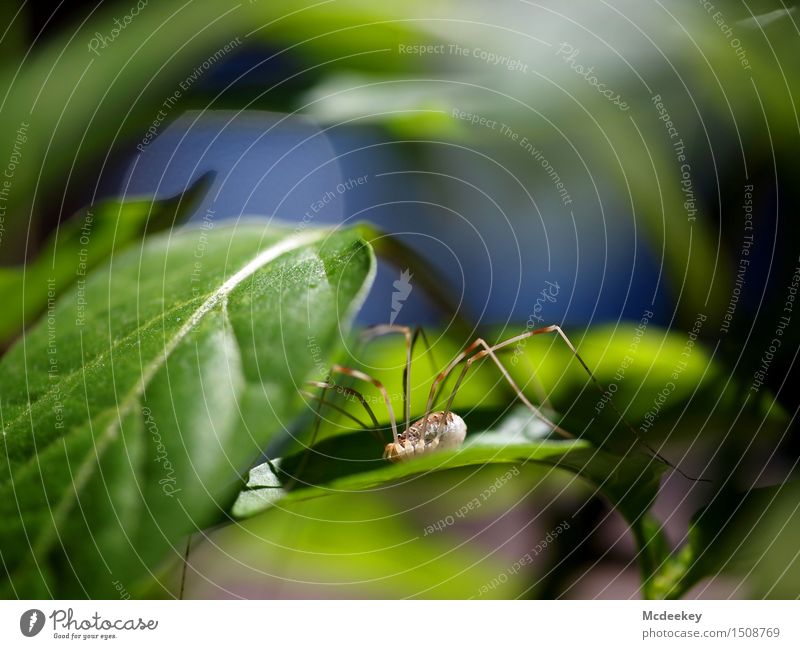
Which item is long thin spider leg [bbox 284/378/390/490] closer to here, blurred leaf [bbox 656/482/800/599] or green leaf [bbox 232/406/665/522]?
green leaf [bbox 232/406/665/522]

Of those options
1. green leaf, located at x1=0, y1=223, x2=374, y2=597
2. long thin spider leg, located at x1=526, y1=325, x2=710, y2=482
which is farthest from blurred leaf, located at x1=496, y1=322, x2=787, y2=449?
green leaf, located at x1=0, y1=223, x2=374, y2=597

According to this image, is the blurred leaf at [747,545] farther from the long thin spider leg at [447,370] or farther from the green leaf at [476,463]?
the long thin spider leg at [447,370]

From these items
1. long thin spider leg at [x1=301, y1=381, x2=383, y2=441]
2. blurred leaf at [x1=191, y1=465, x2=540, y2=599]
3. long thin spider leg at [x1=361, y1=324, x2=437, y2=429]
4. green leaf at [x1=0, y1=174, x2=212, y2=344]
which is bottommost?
blurred leaf at [x1=191, y1=465, x2=540, y2=599]

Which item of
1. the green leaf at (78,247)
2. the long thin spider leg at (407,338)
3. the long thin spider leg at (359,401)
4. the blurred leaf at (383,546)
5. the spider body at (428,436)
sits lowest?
the blurred leaf at (383,546)

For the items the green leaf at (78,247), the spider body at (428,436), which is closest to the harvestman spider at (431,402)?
the spider body at (428,436)

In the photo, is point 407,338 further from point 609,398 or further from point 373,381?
point 609,398

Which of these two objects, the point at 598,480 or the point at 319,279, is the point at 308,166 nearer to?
the point at 319,279

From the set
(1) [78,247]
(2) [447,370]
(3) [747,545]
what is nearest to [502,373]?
(2) [447,370]

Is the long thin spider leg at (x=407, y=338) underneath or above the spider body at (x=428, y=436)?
above
